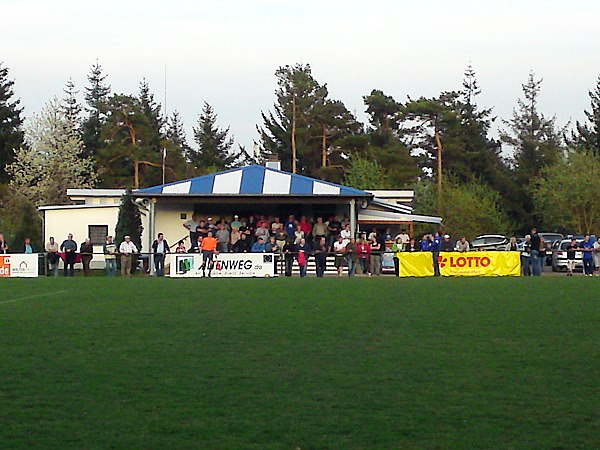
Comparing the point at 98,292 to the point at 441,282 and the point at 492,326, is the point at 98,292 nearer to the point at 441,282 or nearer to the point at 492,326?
the point at 441,282

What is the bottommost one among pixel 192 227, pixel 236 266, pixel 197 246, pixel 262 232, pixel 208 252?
pixel 236 266

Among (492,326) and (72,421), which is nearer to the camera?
(72,421)

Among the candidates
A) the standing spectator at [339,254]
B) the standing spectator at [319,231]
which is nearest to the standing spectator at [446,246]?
the standing spectator at [339,254]

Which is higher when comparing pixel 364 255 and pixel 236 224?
pixel 236 224

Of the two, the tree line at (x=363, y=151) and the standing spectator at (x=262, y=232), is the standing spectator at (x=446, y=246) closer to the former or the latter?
the standing spectator at (x=262, y=232)

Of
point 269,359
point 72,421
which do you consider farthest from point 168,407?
point 269,359

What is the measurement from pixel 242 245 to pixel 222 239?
219 cm

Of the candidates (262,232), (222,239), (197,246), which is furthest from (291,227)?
(197,246)

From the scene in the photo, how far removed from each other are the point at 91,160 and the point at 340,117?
19.2 metres

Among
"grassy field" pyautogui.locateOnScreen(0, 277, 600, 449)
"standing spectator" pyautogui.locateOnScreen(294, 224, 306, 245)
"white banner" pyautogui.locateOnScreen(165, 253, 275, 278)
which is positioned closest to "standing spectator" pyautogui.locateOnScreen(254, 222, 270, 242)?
"standing spectator" pyautogui.locateOnScreen(294, 224, 306, 245)

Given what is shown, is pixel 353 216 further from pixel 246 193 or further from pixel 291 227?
pixel 246 193

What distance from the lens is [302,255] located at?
35531 mm

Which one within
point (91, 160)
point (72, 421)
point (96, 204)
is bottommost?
point (72, 421)

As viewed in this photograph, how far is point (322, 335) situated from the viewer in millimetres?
→ 14258
